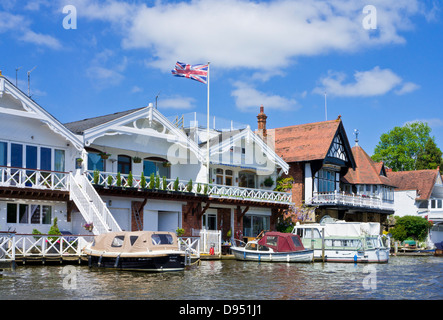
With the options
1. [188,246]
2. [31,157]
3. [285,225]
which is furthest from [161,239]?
[285,225]

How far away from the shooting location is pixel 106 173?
115ft

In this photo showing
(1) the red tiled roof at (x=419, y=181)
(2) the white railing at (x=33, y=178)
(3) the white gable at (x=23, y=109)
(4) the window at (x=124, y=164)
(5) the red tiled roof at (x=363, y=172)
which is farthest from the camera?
(1) the red tiled roof at (x=419, y=181)

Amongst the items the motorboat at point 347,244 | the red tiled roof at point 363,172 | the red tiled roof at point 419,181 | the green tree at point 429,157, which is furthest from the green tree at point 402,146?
the motorboat at point 347,244

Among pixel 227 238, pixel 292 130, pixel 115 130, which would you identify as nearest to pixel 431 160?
pixel 292 130

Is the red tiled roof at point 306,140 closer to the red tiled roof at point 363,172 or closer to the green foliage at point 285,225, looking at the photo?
the green foliage at point 285,225

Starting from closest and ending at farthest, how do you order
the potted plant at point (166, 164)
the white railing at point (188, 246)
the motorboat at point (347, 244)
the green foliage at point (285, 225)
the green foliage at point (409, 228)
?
the white railing at point (188, 246) → the motorboat at point (347, 244) → the potted plant at point (166, 164) → the green foliage at point (285, 225) → the green foliage at point (409, 228)

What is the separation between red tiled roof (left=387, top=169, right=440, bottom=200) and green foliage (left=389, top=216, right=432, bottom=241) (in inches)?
222

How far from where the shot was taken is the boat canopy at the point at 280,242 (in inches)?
1396

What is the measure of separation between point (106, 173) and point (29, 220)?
5144 mm

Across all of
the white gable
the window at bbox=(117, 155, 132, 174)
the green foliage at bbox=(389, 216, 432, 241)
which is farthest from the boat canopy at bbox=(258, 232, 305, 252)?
the green foliage at bbox=(389, 216, 432, 241)

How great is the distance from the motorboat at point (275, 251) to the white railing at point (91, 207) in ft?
28.6

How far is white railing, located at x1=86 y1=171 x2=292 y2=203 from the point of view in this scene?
3472 cm

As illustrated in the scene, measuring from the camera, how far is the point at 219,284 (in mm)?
22891

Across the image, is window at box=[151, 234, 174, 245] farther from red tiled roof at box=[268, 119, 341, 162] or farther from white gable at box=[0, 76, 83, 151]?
red tiled roof at box=[268, 119, 341, 162]
